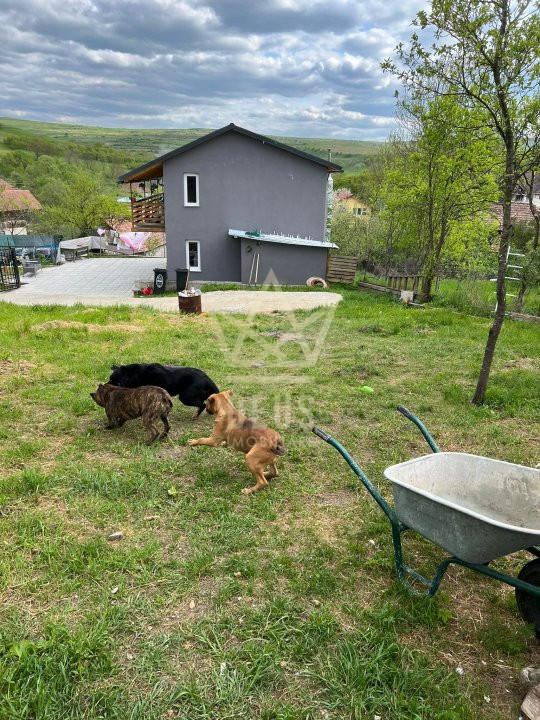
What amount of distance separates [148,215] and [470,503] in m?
21.6

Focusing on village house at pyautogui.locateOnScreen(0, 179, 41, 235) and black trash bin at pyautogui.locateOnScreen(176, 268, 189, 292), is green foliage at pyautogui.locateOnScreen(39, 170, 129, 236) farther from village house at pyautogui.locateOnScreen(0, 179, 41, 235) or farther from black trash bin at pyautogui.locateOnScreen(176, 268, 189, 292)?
black trash bin at pyautogui.locateOnScreen(176, 268, 189, 292)

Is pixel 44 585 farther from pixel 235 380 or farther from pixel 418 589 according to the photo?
pixel 235 380

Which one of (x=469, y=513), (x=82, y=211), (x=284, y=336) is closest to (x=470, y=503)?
(x=469, y=513)

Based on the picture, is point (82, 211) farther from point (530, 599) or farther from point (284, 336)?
point (530, 599)

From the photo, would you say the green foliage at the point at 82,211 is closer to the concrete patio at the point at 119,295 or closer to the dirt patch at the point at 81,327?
the concrete patio at the point at 119,295

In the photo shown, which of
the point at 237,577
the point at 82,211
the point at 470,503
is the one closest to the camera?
the point at 237,577

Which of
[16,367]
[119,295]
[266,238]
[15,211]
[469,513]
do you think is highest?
[15,211]

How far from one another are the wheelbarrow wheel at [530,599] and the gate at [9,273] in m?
21.2

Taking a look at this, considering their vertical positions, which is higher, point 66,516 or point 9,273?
point 9,273

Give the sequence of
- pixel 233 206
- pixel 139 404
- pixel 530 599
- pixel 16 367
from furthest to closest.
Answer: pixel 233 206, pixel 16 367, pixel 139 404, pixel 530 599

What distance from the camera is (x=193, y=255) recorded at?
2209cm

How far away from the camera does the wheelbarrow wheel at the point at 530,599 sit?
2.90m

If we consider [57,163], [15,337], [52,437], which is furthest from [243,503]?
[57,163]

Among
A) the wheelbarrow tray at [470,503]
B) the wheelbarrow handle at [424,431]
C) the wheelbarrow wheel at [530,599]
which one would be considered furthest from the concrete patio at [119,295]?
the wheelbarrow wheel at [530,599]
